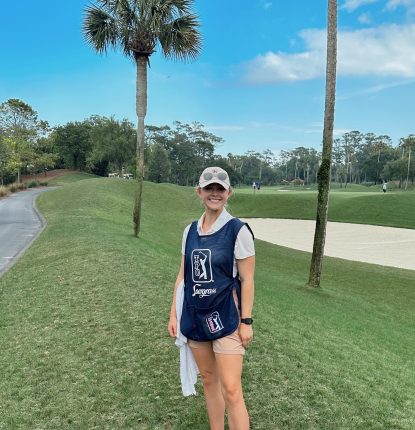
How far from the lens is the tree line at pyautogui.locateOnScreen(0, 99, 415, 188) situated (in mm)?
59938

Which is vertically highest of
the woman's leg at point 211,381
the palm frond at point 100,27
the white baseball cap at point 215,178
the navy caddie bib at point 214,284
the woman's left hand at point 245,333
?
the palm frond at point 100,27

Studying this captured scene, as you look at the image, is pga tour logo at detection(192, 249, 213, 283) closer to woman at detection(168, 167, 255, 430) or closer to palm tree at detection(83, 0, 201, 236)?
woman at detection(168, 167, 255, 430)

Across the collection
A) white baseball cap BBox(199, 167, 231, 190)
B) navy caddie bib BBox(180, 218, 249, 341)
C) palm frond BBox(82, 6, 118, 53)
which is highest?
palm frond BBox(82, 6, 118, 53)

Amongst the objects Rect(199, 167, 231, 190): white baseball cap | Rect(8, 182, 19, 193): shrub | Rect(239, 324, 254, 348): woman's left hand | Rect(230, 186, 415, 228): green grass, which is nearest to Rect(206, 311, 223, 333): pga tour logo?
Rect(239, 324, 254, 348): woman's left hand

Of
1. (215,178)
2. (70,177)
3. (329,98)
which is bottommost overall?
(70,177)

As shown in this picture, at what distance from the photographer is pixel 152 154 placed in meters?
84.8

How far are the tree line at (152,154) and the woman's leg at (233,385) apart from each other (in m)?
53.6

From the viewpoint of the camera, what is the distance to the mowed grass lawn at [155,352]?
4410 mm

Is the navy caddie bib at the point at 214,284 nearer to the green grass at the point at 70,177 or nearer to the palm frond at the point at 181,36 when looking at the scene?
the palm frond at the point at 181,36

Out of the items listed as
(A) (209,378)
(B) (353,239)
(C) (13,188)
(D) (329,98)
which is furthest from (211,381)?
(C) (13,188)

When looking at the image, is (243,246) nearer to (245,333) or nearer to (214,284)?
(214,284)

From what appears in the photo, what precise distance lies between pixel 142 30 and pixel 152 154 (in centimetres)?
6813

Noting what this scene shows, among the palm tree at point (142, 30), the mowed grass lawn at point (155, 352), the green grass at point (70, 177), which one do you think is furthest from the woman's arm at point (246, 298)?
the green grass at point (70, 177)

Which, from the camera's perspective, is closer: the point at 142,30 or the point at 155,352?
the point at 155,352
